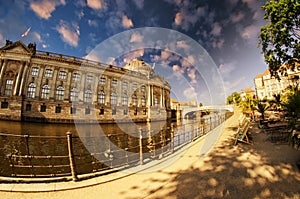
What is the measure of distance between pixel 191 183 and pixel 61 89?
1197 inches

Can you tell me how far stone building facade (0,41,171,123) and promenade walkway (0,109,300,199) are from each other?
1032 inches

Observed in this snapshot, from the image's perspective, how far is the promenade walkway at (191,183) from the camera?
275cm

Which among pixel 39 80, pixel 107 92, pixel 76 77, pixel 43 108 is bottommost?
pixel 43 108

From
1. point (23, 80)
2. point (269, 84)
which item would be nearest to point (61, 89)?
point (23, 80)

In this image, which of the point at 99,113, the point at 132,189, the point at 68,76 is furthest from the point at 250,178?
the point at 68,76

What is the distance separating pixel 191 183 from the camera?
309 centimetres

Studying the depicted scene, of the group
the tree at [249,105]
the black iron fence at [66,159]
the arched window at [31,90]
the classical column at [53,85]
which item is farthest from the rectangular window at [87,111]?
the tree at [249,105]

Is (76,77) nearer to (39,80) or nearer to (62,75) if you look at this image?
(62,75)

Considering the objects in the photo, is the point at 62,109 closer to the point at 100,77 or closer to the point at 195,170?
the point at 100,77

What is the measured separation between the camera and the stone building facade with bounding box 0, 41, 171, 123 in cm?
2323

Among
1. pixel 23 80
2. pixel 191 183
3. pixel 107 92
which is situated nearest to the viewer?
pixel 191 183

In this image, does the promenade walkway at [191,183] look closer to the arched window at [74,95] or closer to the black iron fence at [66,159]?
the black iron fence at [66,159]

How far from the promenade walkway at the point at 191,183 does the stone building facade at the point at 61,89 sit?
26203mm

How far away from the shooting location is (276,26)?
9.66m
